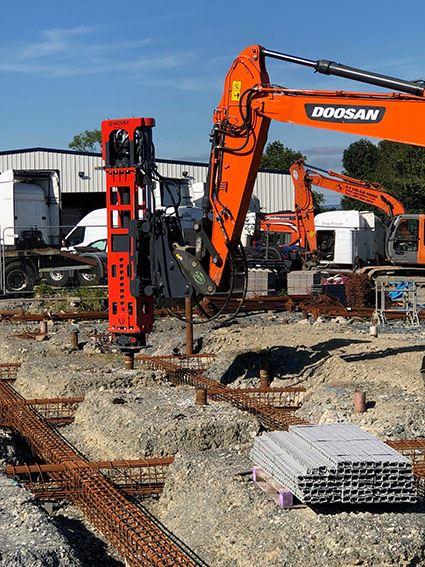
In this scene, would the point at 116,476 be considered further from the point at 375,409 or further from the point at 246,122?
the point at 246,122

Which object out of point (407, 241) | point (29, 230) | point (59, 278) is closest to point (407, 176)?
point (29, 230)

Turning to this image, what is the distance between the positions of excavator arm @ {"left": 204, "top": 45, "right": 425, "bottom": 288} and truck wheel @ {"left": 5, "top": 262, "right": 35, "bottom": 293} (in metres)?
15.1

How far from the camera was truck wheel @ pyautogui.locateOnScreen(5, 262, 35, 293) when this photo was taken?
2622cm

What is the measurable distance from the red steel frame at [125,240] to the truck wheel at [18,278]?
588 inches

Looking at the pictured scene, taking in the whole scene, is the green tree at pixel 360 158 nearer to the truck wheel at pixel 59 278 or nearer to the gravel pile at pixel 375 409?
the truck wheel at pixel 59 278

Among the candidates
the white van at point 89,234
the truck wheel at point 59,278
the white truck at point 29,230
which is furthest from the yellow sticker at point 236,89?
the white van at point 89,234

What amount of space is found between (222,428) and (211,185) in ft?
12.9

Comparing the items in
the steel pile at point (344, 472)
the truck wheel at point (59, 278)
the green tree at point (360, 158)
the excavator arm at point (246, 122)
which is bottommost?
the steel pile at point (344, 472)

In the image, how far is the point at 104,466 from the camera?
8320mm

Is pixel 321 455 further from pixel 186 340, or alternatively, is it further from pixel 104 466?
pixel 186 340

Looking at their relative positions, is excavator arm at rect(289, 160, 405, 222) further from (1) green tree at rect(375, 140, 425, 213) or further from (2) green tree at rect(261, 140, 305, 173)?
(2) green tree at rect(261, 140, 305, 173)

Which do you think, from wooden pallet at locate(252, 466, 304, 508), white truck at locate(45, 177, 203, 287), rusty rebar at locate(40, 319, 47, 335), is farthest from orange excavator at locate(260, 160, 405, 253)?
wooden pallet at locate(252, 466, 304, 508)

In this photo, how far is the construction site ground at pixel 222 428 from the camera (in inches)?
241

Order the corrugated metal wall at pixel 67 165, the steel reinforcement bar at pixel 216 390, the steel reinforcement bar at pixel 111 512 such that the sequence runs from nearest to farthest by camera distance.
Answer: the steel reinforcement bar at pixel 111 512, the steel reinforcement bar at pixel 216 390, the corrugated metal wall at pixel 67 165
